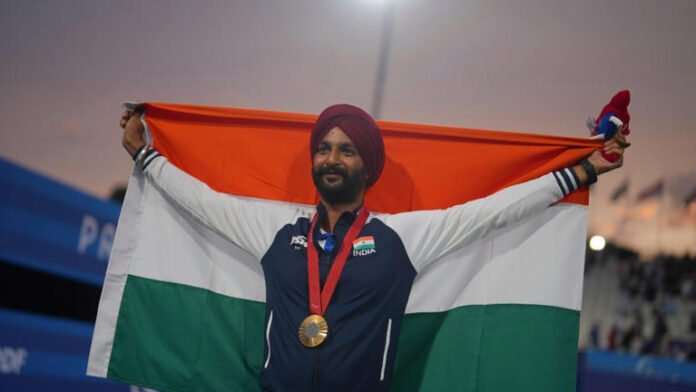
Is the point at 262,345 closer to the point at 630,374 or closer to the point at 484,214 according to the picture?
the point at 484,214

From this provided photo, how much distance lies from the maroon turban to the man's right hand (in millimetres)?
1083

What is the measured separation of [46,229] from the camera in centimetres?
598

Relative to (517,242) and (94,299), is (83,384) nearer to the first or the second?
(94,299)

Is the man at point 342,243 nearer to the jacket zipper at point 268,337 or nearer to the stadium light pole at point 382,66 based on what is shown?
the jacket zipper at point 268,337

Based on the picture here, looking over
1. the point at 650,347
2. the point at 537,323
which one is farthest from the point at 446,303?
the point at 650,347

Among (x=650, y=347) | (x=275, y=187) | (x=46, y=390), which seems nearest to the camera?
(x=275, y=187)

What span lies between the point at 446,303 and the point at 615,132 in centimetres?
124

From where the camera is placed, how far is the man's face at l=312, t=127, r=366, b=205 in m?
3.86

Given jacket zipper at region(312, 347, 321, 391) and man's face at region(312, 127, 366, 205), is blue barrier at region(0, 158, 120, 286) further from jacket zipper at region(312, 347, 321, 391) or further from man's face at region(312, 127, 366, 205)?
jacket zipper at region(312, 347, 321, 391)

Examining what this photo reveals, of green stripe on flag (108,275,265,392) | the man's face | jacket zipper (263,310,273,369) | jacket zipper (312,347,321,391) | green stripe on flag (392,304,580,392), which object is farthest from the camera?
green stripe on flag (108,275,265,392)

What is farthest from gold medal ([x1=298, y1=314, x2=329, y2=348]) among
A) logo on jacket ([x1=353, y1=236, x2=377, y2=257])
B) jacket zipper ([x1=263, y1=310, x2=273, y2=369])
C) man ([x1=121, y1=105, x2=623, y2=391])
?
logo on jacket ([x1=353, y1=236, x2=377, y2=257])

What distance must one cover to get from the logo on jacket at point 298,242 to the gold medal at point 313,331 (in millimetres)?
389

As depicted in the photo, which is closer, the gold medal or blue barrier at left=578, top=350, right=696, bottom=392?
the gold medal

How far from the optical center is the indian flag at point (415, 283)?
4074 millimetres
